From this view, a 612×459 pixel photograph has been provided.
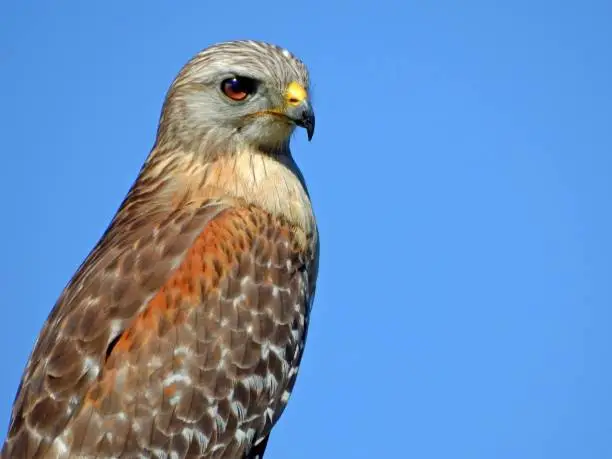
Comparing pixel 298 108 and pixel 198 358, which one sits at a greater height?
pixel 298 108

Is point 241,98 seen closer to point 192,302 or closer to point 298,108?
point 298,108

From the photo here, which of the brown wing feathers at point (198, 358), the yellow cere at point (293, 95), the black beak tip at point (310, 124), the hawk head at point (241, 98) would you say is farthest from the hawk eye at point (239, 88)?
the brown wing feathers at point (198, 358)

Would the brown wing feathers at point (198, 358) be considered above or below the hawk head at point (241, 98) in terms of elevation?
below

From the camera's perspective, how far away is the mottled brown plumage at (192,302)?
13219 mm

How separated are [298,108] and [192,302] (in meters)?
1.55

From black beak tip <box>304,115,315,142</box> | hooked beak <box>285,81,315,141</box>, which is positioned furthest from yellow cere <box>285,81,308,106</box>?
black beak tip <box>304,115,315,142</box>

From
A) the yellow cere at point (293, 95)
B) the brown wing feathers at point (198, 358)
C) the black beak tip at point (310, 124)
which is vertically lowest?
the brown wing feathers at point (198, 358)

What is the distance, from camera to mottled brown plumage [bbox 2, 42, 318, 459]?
1322 centimetres

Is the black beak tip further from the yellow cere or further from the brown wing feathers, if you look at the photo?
the brown wing feathers

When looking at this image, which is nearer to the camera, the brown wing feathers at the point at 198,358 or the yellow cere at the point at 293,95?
the brown wing feathers at the point at 198,358

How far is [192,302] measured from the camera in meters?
13.6

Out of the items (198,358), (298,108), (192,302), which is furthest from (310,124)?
(198,358)

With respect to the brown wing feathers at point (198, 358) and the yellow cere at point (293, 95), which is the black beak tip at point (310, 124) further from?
the brown wing feathers at point (198, 358)

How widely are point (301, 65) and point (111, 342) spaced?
2.43 metres
